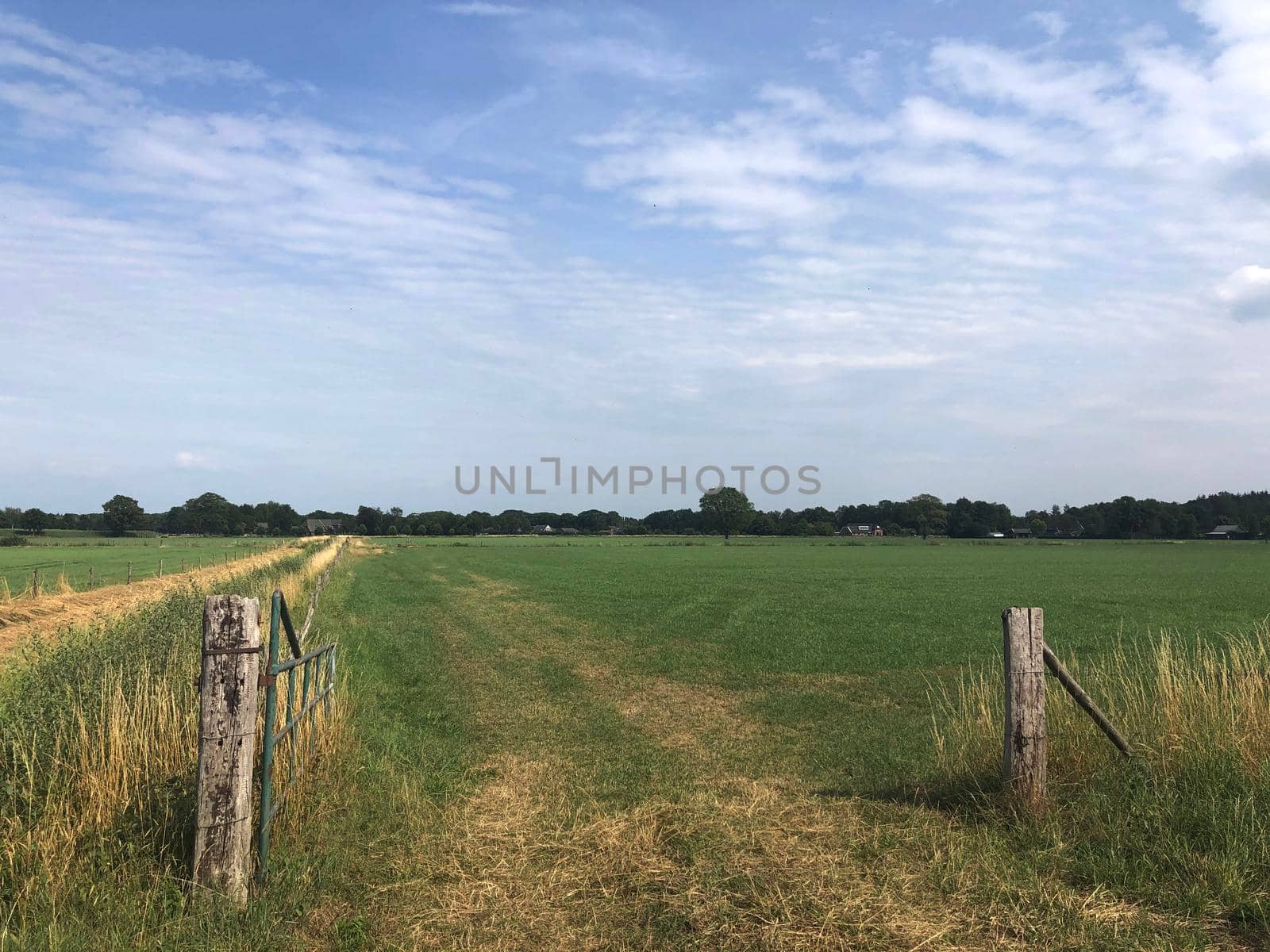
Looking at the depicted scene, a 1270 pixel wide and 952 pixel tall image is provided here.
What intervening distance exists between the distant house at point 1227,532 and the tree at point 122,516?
18614 cm

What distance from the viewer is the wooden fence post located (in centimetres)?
473

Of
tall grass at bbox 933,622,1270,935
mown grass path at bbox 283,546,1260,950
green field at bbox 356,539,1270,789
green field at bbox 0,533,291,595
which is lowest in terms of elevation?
green field at bbox 0,533,291,595

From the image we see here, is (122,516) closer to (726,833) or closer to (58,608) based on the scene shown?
(58,608)

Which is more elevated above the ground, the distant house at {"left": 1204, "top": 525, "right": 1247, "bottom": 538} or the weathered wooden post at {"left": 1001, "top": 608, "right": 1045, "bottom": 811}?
the weathered wooden post at {"left": 1001, "top": 608, "right": 1045, "bottom": 811}

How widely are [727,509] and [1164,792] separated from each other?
487 feet

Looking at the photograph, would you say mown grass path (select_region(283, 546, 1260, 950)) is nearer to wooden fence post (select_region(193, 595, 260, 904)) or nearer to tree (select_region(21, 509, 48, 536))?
wooden fence post (select_region(193, 595, 260, 904))

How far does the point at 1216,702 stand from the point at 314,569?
32.4 m

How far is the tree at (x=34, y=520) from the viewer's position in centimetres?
13938

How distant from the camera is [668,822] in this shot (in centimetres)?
632

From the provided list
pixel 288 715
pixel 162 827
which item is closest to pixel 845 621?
pixel 288 715

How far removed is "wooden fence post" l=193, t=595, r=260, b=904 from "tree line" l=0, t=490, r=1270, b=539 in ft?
495

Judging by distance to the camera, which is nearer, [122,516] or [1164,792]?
[1164,792]

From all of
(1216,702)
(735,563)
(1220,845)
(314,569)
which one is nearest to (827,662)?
(1216,702)

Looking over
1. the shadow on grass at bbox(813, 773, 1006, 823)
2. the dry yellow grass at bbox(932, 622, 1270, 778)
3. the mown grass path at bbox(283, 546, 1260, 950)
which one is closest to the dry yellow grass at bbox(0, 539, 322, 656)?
the mown grass path at bbox(283, 546, 1260, 950)
